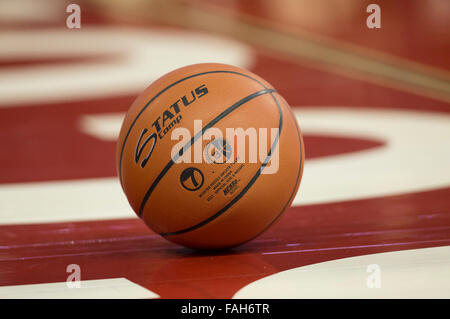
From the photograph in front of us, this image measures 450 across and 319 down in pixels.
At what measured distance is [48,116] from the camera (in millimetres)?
6789

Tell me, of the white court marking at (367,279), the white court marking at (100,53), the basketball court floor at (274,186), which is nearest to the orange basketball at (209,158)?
the basketball court floor at (274,186)

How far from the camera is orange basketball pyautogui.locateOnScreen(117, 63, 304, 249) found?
294 centimetres

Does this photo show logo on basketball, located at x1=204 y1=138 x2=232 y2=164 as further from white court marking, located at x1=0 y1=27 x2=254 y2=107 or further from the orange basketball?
white court marking, located at x1=0 y1=27 x2=254 y2=107

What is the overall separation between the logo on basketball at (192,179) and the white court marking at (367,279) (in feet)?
1.44

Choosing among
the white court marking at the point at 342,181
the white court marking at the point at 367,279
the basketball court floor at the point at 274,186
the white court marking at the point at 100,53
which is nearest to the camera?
→ the white court marking at the point at 367,279

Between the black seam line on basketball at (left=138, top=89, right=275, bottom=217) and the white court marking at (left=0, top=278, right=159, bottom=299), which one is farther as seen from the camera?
the black seam line on basketball at (left=138, top=89, right=275, bottom=217)

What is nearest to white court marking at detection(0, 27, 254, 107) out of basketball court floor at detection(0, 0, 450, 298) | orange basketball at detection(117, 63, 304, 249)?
basketball court floor at detection(0, 0, 450, 298)

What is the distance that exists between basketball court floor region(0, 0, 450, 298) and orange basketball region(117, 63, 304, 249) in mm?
158

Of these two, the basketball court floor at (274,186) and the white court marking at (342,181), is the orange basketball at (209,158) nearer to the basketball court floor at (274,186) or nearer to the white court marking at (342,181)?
the basketball court floor at (274,186)

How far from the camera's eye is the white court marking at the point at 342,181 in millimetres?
4066

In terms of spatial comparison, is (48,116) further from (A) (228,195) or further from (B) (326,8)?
(B) (326,8)

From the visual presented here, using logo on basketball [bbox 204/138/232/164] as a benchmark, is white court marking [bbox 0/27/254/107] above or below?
above
